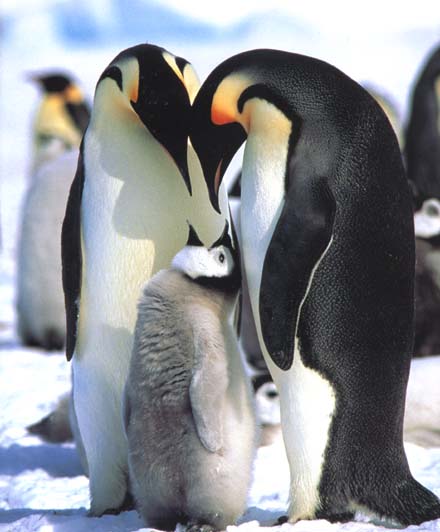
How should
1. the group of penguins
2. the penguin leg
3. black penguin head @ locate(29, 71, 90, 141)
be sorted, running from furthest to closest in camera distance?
black penguin head @ locate(29, 71, 90, 141), the penguin leg, the group of penguins

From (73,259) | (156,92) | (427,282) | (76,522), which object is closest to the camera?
(76,522)

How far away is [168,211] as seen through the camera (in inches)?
142

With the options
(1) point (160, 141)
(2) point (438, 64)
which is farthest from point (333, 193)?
(2) point (438, 64)

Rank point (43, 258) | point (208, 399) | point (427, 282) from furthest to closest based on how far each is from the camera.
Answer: point (43, 258), point (427, 282), point (208, 399)

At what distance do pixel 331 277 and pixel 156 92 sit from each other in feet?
2.81

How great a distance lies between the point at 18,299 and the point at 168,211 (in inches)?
176

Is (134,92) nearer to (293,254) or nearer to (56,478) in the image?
(293,254)

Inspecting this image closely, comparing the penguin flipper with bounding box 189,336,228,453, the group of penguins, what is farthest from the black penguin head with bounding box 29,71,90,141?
the penguin flipper with bounding box 189,336,228,453

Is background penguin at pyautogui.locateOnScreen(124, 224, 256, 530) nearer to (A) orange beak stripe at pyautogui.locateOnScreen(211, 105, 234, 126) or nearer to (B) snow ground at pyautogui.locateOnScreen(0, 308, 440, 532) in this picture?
(B) snow ground at pyautogui.locateOnScreen(0, 308, 440, 532)

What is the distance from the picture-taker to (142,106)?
3.62 metres

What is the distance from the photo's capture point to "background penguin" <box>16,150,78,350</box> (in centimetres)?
761

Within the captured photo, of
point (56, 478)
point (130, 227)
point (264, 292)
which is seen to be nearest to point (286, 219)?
point (264, 292)

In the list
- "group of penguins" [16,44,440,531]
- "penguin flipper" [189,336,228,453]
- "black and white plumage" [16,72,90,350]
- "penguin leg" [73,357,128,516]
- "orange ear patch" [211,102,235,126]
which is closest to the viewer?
"penguin flipper" [189,336,228,453]

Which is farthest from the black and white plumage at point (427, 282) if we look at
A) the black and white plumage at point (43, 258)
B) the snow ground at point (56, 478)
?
the black and white plumage at point (43, 258)
